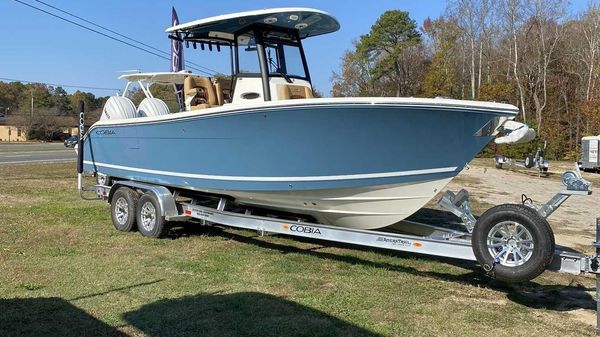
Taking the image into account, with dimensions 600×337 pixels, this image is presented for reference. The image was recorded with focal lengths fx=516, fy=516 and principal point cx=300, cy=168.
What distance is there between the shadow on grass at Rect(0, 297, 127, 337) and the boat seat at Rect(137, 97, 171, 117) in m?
3.99

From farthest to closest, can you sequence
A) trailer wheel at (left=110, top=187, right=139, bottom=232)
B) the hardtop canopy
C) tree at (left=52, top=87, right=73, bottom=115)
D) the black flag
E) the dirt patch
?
tree at (left=52, top=87, right=73, bottom=115)
the dirt patch
the black flag
trailer wheel at (left=110, top=187, right=139, bottom=232)
the hardtop canopy

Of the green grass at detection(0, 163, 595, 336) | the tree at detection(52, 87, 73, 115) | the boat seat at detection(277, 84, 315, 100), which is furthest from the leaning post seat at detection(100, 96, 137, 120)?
the tree at detection(52, 87, 73, 115)

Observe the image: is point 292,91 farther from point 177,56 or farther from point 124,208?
point 177,56

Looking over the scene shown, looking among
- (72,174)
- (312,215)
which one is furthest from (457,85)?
(312,215)

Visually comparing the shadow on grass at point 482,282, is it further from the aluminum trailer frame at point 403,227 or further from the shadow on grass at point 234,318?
the shadow on grass at point 234,318

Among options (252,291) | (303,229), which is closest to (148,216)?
(303,229)

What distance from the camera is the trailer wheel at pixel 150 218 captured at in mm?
7047

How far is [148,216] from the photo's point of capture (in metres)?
7.34

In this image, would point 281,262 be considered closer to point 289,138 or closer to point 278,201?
point 278,201

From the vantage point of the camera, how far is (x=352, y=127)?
16.8ft

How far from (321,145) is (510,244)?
203cm

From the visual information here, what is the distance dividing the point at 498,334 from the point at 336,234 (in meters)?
1.89

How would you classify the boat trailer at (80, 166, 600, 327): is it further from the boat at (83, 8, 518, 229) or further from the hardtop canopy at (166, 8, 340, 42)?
the hardtop canopy at (166, 8, 340, 42)

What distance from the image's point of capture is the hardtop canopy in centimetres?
629
